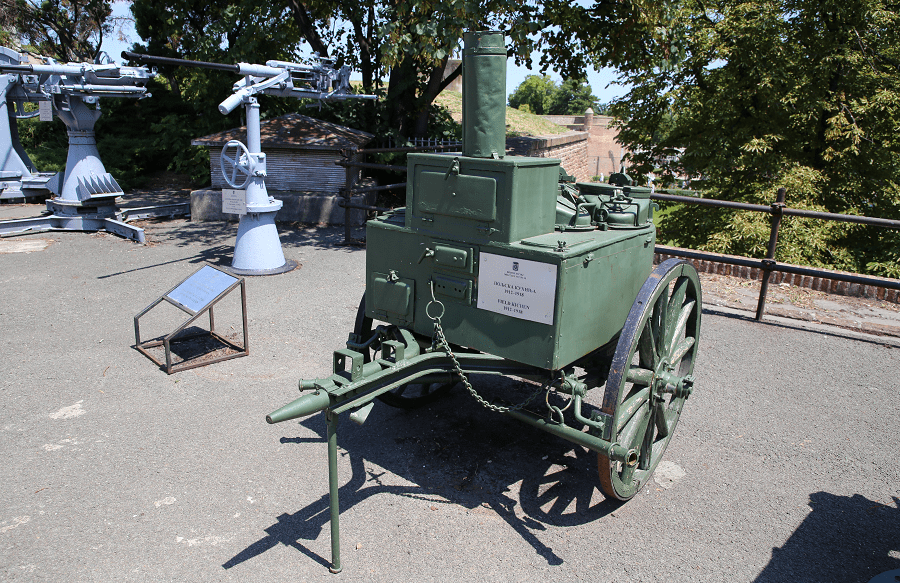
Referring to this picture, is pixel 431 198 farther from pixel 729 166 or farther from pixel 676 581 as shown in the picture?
pixel 729 166

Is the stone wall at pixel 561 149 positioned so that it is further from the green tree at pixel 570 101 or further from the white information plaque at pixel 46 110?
the green tree at pixel 570 101

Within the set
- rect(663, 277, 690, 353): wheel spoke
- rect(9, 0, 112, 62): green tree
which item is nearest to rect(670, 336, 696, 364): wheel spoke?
rect(663, 277, 690, 353): wheel spoke

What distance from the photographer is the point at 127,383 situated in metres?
4.98

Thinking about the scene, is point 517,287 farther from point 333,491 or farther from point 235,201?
point 235,201

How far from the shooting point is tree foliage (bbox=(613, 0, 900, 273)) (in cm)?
1024

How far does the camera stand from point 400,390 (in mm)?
4602

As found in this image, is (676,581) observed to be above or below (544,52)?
below

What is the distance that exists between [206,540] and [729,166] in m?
10.2

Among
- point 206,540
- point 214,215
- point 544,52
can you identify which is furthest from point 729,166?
point 206,540

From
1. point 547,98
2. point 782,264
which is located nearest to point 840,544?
point 782,264

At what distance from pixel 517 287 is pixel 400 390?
159cm

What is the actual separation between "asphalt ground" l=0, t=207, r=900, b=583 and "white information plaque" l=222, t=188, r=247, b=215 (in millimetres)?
2073

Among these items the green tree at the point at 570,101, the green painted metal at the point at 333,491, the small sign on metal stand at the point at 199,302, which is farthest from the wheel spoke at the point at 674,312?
the green tree at the point at 570,101

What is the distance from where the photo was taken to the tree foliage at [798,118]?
33.6ft
